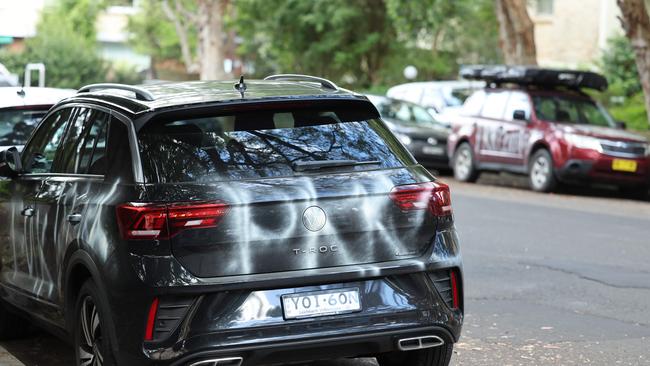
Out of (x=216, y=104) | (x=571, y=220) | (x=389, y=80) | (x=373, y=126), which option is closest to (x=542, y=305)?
(x=373, y=126)

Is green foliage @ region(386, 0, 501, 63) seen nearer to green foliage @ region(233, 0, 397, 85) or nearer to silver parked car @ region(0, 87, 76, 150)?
green foliage @ region(233, 0, 397, 85)

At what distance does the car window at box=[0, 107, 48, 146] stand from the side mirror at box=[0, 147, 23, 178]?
A: 9.33 ft

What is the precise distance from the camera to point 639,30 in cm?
2264

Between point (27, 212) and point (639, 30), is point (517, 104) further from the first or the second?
point (27, 212)

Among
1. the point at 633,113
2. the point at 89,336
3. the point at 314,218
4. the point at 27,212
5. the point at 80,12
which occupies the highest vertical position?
the point at 80,12

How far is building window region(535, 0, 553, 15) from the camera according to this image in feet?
163

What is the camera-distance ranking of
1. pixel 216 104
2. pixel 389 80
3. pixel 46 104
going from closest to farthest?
pixel 216 104 < pixel 46 104 < pixel 389 80

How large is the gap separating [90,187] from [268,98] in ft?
3.40

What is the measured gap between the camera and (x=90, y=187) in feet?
21.4

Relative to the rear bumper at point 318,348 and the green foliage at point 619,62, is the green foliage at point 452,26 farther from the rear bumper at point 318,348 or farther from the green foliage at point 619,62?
the rear bumper at point 318,348

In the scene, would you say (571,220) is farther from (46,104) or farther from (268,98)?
(268,98)

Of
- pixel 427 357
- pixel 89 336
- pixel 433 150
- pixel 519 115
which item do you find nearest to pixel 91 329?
pixel 89 336

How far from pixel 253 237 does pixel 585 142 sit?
1495 centimetres

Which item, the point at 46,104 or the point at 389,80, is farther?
the point at 389,80
